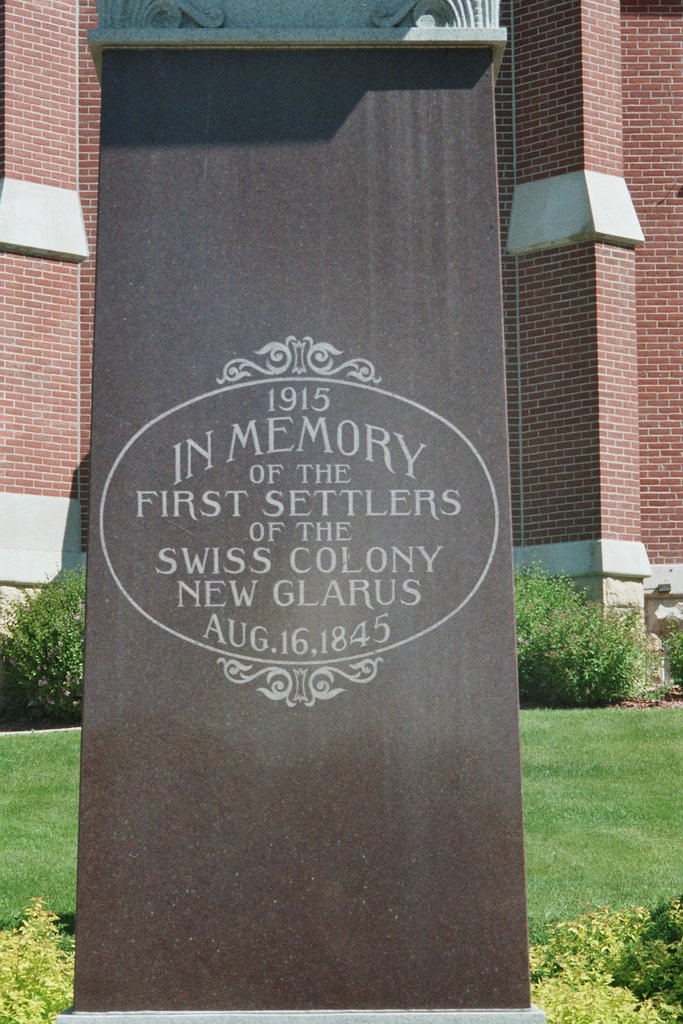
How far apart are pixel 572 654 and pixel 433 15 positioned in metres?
8.19

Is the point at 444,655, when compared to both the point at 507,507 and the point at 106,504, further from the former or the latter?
the point at 106,504

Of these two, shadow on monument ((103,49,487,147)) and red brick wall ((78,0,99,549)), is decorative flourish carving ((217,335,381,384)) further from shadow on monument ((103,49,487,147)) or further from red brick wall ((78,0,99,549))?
red brick wall ((78,0,99,549))

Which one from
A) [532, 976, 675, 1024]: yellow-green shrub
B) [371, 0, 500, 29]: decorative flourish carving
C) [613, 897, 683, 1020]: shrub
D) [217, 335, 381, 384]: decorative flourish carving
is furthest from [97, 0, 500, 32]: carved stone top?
[613, 897, 683, 1020]: shrub

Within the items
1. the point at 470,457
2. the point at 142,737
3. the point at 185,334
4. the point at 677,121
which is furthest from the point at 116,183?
the point at 677,121

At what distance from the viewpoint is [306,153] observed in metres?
4.12

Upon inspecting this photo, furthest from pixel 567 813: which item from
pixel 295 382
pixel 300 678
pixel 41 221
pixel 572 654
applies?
pixel 41 221

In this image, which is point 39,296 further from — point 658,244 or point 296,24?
point 296,24

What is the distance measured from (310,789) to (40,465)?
9796mm

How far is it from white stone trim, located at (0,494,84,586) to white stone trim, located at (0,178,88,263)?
7.75 ft

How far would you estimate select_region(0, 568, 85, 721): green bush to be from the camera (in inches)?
475

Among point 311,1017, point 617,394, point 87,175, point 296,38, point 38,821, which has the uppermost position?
point 87,175

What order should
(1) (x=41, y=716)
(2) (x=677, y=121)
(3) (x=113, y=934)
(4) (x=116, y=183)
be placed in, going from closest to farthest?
1. (3) (x=113, y=934)
2. (4) (x=116, y=183)
3. (1) (x=41, y=716)
4. (2) (x=677, y=121)

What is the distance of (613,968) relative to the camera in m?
5.41

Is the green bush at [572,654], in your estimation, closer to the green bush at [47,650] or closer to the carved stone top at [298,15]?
the green bush at [47,650]
